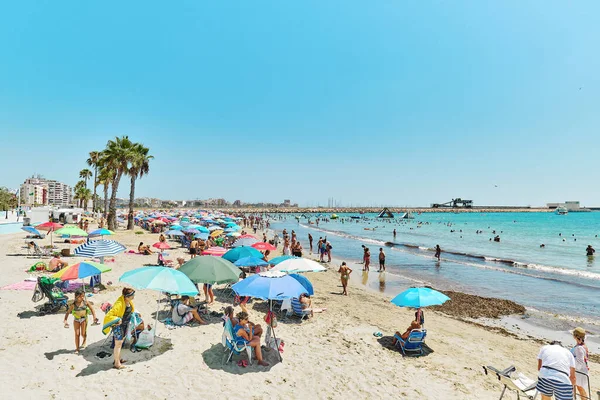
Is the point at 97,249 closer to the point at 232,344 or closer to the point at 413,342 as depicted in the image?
the point at 232,344

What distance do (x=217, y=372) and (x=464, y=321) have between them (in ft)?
28.6

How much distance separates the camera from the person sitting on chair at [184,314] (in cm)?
823

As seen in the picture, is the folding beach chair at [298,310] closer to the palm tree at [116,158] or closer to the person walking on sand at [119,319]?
the person walking on sand at [119,319]

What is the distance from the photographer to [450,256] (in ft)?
97.8

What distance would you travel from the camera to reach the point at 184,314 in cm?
831

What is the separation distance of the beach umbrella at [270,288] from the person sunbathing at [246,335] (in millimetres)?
506

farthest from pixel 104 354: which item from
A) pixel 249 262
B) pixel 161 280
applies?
pixel 249 262

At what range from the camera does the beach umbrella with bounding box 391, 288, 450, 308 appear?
782 centimetres

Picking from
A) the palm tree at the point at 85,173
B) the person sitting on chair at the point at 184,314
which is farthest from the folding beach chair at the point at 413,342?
the palm tree at the point at 85,173

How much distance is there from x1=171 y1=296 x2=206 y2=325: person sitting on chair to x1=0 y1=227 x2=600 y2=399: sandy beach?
0.29 m

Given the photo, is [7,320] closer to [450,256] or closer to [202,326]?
[202,326]

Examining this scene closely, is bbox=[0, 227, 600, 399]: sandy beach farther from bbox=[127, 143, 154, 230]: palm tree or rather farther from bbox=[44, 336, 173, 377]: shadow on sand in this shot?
bbox=[127, 143, 154, 230]: palm tree

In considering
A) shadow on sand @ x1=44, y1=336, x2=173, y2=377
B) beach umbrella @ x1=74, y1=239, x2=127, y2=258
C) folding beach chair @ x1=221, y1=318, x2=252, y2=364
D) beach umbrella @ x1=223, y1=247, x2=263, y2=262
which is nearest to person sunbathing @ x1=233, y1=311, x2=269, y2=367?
folding beach chair @ x1=221, y1=318, x2=252, y2=364

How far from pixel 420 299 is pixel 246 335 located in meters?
4.21
